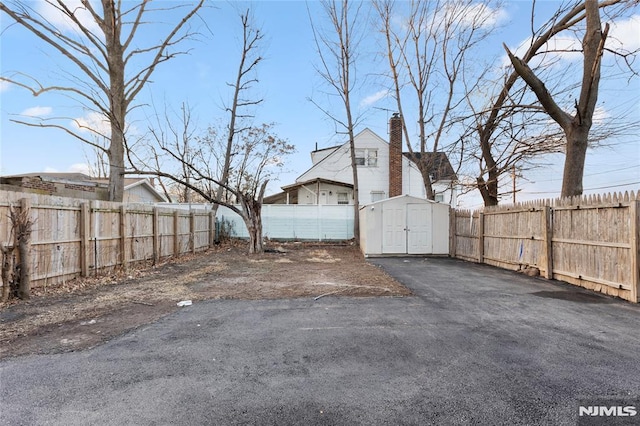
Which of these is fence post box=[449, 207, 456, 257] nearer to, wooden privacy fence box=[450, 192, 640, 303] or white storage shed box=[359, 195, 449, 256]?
white storage shed box=[359, 195, 449, 256]

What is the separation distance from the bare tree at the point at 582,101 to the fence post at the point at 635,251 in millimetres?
2931

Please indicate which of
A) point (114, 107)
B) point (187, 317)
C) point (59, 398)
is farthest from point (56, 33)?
point (59, 398)

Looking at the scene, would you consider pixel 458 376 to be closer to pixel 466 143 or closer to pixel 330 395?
pixel 330 395

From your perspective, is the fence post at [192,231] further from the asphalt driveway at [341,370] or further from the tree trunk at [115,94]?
the asphalt driveway at [341,370]

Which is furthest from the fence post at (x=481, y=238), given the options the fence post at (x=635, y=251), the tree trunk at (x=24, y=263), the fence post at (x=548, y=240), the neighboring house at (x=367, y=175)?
the tree trunk at (x=24, y=263)

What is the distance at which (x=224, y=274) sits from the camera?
823 cm

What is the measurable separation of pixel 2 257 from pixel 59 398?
4167 millimetres

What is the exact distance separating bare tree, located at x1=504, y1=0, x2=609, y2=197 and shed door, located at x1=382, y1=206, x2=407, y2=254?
5445 mm

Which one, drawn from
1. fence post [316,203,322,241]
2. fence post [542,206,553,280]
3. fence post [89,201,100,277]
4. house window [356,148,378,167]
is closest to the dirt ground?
fence post [89,201,100,277]

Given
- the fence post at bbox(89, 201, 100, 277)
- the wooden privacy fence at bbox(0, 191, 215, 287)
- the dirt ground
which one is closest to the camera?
the dirt ground

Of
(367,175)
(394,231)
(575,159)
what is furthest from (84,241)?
(367,175)

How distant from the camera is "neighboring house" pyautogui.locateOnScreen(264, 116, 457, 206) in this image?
19922mm

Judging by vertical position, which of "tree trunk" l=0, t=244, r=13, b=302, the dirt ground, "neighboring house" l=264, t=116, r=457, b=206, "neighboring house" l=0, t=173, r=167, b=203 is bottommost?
the dirt ground

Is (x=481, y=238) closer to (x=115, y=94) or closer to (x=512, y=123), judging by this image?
(x=512, y=123)
